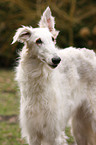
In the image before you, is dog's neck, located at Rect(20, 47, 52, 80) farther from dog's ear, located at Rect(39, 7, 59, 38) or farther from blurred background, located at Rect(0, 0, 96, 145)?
blurred background, located at Rect(0, 0, 96, 145)

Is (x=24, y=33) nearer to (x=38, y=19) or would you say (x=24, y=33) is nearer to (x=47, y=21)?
(x=47, y=21)

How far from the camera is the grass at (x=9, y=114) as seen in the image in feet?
19.7

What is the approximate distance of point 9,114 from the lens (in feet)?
26.2

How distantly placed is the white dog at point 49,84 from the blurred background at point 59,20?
9.74 metres

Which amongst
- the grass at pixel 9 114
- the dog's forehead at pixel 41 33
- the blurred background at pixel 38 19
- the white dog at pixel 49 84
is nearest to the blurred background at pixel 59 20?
the blurred background at pixel 38 19

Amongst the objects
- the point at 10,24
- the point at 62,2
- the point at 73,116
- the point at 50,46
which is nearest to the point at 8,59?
the point at 10,24

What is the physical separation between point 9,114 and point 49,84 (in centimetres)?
448

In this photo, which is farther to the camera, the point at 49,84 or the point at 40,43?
the point at 49,84

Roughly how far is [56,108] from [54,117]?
0.46ft

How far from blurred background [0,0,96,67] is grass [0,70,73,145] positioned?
3.73 metres

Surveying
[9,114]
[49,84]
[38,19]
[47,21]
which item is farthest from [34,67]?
[38,19]

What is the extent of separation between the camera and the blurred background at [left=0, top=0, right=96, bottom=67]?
14.2m

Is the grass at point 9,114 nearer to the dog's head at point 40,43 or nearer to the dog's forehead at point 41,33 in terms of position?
the dog's head at point 40,43

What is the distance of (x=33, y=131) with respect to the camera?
387cm
